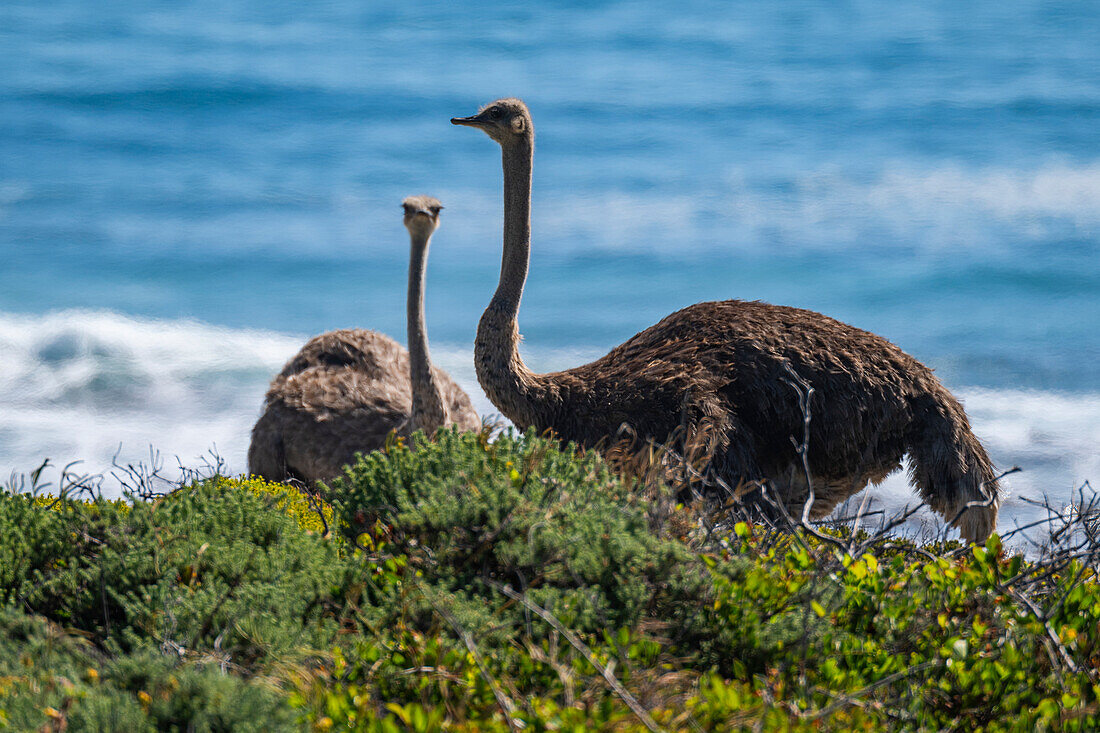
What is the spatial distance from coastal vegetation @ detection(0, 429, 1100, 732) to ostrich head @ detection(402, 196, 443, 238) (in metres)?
3.68

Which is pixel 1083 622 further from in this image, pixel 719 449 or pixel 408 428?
pixel 408 428

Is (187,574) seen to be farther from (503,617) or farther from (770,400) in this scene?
(770,400)

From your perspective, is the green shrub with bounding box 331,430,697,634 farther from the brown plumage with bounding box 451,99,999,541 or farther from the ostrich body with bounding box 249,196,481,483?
the ostrich body with bounding box 249,196,481,483

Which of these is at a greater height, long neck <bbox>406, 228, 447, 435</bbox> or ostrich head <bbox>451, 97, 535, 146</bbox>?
ostrich head <bbox>451, 97, 535, 146</bbox>

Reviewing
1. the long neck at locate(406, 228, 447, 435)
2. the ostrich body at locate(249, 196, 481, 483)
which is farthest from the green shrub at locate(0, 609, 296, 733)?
the ostrich body at locate(249, 196, 481, 483)

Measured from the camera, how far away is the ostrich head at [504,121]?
24.7 ft

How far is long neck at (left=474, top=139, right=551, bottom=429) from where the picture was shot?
709 cm

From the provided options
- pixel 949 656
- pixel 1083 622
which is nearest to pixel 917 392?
pixel 1083 622

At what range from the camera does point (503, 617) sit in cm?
375

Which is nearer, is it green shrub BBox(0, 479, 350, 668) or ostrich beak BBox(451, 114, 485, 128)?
green shrub BBox(0, 479, 350, 668)

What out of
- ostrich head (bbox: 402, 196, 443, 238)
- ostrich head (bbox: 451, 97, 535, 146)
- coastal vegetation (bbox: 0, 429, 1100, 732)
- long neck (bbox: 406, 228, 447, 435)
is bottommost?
coastal vegetation (bbox: 0, 429, 1100, 732)

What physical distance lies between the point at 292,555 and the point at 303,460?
516cm

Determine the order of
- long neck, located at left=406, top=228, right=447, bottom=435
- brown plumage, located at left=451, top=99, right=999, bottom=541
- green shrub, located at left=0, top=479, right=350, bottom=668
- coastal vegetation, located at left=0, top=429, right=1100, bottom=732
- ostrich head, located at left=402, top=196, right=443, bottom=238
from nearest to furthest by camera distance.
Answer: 1. coastal vegetation, located at left=0, top=429, right=1100, bottom=732
2. green shrub, located at left=0, top=479, right=350, bottom=668
3. brown plumage, located at left=451, top=99, right=999, bottom=541
4. long neck, located at left=406, top=228, right=447, bottom=435
5. ostrich head, located at left=402, top=196, right=443, bottom=238

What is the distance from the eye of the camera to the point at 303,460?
925 centimetres
